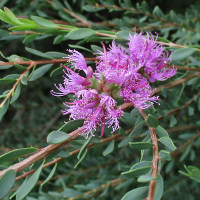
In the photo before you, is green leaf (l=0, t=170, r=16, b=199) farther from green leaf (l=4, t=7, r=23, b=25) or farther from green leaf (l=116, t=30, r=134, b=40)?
green leaf (l=116, t=30, r=134, b=40)

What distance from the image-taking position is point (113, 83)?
99 centimetres

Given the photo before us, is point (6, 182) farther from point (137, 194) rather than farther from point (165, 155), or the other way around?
point (165, 155)

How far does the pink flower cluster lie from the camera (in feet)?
3.27

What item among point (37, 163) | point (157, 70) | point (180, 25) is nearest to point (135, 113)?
point (157, 70)

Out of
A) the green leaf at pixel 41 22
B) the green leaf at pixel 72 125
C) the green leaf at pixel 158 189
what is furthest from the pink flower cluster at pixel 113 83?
the green leaf at pixel 158 189

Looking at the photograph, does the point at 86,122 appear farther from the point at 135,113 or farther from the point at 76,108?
the point at 135,113

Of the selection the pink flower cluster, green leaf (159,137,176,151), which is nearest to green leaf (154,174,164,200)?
green leaf (159,137,176,151)

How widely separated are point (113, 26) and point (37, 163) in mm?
1244

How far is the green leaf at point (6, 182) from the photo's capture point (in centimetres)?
79

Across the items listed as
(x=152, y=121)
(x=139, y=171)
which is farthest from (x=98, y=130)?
(x=139, y=171)

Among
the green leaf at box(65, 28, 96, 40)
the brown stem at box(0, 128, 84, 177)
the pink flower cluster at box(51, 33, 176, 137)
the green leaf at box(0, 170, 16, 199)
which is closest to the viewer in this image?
the green leaf at box(0, 170, 16, 199)

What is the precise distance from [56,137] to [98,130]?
0.84 m

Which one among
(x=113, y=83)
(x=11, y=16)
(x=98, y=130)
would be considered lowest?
(x=98, y=130)

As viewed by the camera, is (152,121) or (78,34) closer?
(152,121)
